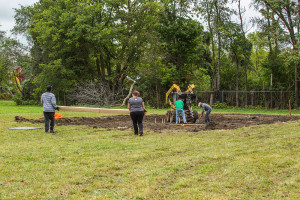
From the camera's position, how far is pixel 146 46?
3572 cm

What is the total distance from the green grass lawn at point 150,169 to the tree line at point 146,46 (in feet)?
77.5

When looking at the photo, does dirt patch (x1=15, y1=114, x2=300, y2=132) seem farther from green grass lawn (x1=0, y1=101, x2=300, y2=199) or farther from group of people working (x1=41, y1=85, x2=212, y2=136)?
→ green grass lawn (x1=0, y1=101, x2=300, y2=199)

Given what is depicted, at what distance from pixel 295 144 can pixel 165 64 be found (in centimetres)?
2632

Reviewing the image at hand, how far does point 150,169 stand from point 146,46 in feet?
99.4

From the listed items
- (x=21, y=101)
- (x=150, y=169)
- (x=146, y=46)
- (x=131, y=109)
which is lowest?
(x=150, y=169)

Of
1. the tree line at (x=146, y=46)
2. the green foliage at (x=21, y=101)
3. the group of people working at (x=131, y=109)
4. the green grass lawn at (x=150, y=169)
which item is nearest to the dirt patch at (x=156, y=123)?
the group of people working at (x=131, y=109)

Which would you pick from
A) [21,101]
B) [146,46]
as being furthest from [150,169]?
[21,101]

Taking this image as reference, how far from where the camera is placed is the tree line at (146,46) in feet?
109

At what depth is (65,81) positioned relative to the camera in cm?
3544

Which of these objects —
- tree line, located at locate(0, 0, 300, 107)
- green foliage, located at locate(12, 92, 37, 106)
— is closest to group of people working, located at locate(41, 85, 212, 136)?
tree line, located at locate(0, 0, 300, 107)

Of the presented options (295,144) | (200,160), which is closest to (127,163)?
(200,160)

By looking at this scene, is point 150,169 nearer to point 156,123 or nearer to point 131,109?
point 131,109

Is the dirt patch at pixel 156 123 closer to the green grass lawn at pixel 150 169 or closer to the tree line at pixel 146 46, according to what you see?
the green grass lawn at pixel 150 169

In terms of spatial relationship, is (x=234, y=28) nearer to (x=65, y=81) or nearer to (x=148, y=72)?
(x=148, y=72)
